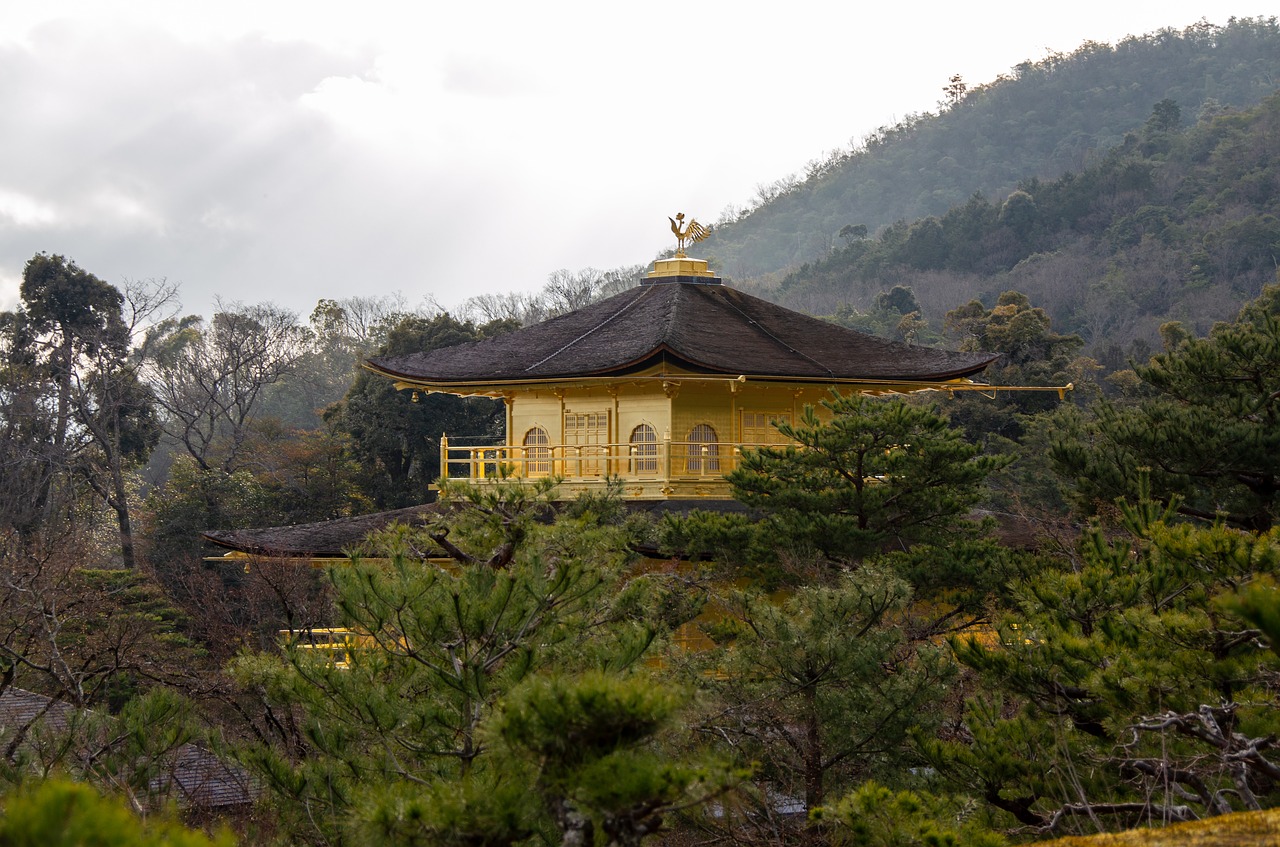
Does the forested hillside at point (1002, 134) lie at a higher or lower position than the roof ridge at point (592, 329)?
higher

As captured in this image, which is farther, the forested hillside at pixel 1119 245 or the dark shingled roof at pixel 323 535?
the forested hillside at pixel 1119 245

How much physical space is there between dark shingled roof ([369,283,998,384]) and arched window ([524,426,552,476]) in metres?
1.25

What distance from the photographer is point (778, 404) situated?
1945 centimetres

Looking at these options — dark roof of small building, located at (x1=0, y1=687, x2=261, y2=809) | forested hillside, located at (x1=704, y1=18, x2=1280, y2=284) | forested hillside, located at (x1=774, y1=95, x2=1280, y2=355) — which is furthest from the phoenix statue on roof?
forested hillside, located at (x1=704, y1=18, x2=1280, y2=284)

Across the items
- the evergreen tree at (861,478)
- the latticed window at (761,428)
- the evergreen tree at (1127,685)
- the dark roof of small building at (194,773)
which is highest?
the latticed window at (761,428)

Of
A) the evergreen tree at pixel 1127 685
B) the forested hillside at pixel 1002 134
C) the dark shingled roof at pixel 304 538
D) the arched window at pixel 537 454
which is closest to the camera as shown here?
the evergreen tree at pixel 1127 685

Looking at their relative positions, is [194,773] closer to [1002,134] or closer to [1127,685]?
[1127,685]

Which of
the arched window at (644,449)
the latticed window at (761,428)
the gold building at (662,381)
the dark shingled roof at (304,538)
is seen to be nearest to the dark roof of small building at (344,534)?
the dark shingled roof at (304,538)

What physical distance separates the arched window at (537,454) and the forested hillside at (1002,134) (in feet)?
254

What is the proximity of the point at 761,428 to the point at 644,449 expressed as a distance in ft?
5.98

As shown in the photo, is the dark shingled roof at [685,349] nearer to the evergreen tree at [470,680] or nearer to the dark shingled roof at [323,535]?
the dark shingled roof at [323,535]

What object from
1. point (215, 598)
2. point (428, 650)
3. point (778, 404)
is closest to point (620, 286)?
point (215, 598)

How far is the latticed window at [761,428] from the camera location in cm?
1927

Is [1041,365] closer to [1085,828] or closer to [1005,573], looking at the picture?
[1005,573]
